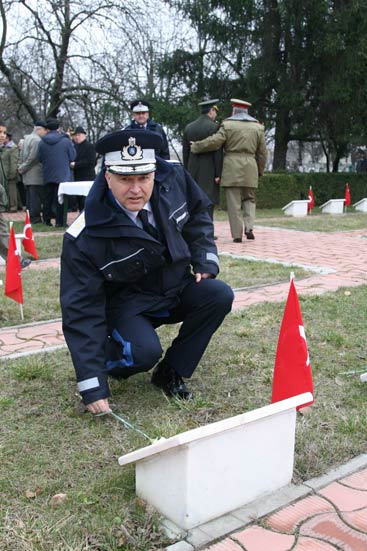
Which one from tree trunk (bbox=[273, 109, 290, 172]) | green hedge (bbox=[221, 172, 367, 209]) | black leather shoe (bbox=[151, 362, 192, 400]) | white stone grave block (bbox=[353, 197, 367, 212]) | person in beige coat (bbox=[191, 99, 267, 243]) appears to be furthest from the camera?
tree trunk (bbox=[273, 109, 290, 172])

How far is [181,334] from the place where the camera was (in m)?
3.05

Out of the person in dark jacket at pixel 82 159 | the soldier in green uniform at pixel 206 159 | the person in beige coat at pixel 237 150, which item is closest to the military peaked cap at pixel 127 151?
the person in beige coat at pixel 237 150

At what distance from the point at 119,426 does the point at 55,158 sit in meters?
8.04

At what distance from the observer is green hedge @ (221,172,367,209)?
16.1 metres

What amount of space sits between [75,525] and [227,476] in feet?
1.76

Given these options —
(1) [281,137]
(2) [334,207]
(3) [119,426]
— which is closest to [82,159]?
(2) [334,207]

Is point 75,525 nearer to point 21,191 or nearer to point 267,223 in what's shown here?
point 267,223

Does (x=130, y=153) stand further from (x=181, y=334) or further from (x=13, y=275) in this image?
(x=13, y=275)

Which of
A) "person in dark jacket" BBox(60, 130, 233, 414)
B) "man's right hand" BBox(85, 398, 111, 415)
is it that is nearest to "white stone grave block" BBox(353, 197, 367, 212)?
"person in dark jacket" BBox(60, 130, 233, 414)

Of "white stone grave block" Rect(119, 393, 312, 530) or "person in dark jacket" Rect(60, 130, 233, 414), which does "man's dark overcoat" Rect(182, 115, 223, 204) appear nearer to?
"person in dark jacket" Rect(60, 130, 233, 414)

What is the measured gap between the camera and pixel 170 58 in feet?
61.1

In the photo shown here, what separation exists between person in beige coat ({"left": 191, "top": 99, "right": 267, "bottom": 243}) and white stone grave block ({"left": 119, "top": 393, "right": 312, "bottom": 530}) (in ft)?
20.4

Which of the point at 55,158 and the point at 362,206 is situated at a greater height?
the point at 55,158

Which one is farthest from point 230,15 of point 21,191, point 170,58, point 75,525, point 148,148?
point 75,525
